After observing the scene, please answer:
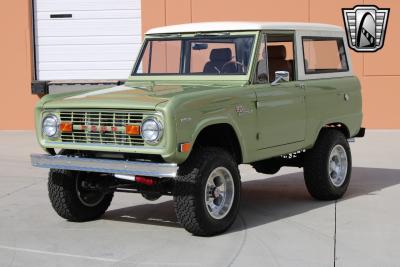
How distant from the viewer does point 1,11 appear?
622 inches

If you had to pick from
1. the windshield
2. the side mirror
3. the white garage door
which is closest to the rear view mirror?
the windshield

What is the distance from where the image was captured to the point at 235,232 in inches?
279

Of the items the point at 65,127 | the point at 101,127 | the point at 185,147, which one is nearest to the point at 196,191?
the point at 185,147

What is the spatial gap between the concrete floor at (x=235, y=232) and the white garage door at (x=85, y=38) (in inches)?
243

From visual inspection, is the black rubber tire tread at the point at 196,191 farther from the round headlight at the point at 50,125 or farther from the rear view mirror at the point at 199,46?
the rear view mirror at the point at 199,46

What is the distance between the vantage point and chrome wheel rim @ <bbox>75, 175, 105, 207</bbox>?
7.55m

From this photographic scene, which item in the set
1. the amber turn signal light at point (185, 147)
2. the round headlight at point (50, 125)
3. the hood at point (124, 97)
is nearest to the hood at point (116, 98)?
the hood at point (124, 97)

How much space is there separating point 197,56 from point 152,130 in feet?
5.70

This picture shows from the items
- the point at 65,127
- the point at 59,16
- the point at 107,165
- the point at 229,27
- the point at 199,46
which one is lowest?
the point at 107,165

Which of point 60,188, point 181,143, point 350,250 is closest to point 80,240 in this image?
point 60,188

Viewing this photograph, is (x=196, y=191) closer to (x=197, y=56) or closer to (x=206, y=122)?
(x=206, y=122)

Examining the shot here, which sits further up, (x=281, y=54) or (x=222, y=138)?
(x=281, y=54)

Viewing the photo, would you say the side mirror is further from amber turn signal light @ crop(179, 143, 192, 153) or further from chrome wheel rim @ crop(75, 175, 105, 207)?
chrome wheel rim @ crop(75, 175, 105, 207)

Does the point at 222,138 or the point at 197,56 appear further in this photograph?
the point at 197,56
